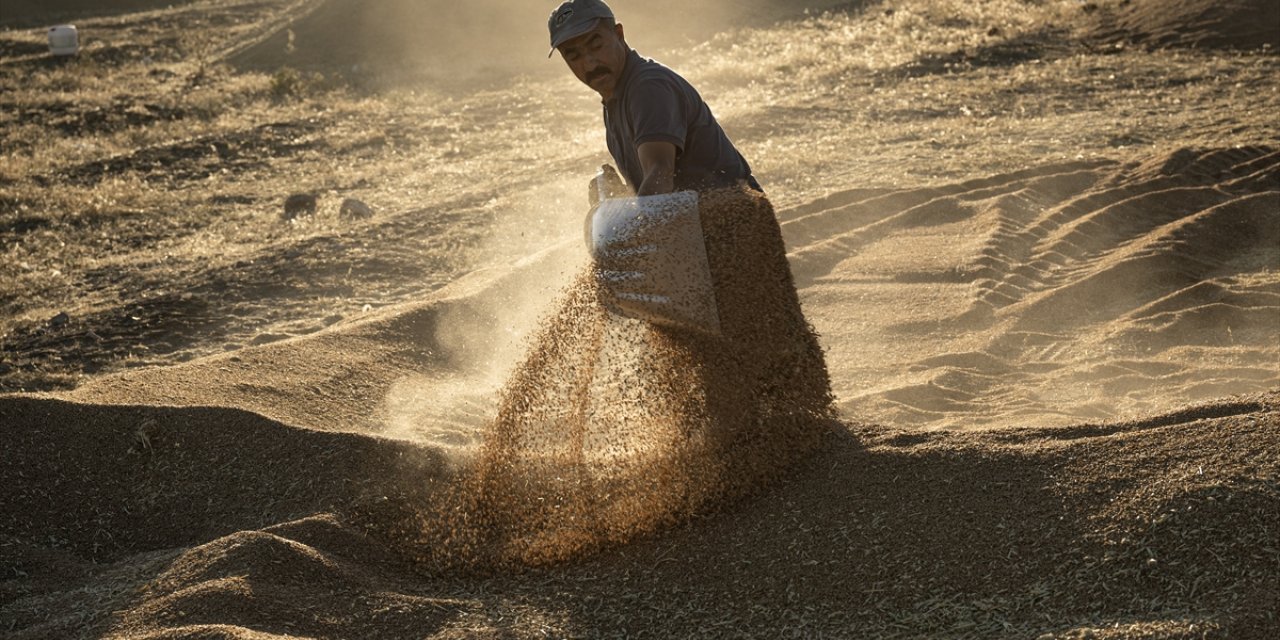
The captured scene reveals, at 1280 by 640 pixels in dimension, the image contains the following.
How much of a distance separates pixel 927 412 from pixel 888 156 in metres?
4.03

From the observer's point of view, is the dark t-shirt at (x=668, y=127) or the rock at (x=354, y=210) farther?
the rock at (x=354, y=210)

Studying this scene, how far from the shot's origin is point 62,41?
48.9 feet

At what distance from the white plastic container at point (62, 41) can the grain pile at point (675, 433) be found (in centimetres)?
1368

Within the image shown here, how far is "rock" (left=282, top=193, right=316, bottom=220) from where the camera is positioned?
820 centimetres

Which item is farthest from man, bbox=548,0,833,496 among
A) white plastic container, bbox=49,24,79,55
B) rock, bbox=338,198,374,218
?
white plastic container, bbox=49,24,79,55

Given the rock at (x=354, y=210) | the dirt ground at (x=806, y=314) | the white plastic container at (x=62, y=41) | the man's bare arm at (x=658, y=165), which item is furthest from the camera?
the white plastic container at (x=62, y=41)

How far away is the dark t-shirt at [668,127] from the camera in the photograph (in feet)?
11.2

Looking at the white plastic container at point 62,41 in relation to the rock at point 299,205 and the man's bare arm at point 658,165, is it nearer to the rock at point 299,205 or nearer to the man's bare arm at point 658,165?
the rock at point 299,205

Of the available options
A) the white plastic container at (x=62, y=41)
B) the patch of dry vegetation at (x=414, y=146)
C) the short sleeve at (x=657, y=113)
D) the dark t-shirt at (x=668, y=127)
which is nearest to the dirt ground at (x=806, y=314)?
the patch of dry vegetation at (x=414, y=146)

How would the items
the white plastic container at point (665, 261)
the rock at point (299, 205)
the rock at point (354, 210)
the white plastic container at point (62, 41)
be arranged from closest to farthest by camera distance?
the white plastic container at point (665, 261), the rock at point (354, 210), the rock at point (299, 205), the white plastic container at point (62, 41)

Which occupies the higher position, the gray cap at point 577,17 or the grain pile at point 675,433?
the gray cap at point 577,17

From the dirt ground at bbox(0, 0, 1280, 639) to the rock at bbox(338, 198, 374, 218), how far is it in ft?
0.27

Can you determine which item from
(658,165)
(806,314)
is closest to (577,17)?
(658,165)

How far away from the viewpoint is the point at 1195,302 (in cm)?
513
